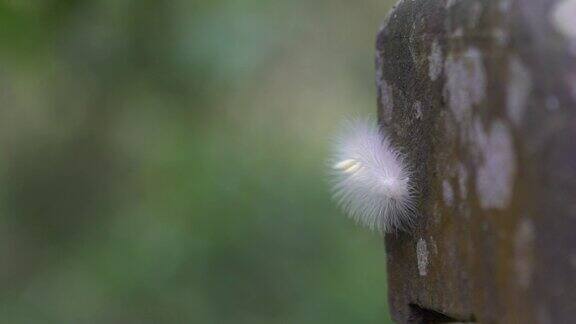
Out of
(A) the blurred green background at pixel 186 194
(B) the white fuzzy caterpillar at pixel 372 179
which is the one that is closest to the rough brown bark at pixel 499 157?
(B) the white fuzzy caterpillar at pixel 372 179

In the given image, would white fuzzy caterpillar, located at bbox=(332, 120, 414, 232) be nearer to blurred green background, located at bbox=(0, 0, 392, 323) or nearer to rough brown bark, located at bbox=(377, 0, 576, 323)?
rough brown bark, located at bbox=(377, 0, 576, 323)

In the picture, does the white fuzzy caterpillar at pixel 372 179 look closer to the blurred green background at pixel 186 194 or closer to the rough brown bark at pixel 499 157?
the rough brown bark at pixel 499 157

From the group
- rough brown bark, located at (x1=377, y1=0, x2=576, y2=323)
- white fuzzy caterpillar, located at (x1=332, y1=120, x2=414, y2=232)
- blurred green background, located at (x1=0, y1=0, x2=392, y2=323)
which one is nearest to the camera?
rough brown bark, located at (x1=377, y1=0, x2=576, y2=323)

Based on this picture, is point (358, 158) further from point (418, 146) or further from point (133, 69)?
point (133, 69)

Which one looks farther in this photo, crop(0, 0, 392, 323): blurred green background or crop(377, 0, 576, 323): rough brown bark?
crop(0, 0, 392, 323): blurred green background

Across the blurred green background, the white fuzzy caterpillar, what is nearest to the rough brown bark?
the white fuzzy caterpillar
